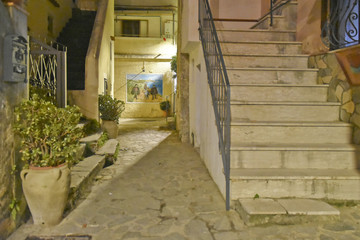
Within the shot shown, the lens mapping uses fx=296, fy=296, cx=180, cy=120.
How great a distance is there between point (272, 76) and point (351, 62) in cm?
129

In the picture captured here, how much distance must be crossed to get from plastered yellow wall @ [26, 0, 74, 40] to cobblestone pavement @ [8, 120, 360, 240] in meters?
5.92

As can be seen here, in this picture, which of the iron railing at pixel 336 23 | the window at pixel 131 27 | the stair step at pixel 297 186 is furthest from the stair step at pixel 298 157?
the window at pixel 131 27

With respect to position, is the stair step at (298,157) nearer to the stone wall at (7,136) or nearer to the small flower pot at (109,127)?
the stone wall at (7,136)

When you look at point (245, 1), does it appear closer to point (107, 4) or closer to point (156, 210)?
point (107, 4)

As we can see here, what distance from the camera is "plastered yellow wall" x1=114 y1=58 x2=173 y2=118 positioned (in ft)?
56.4

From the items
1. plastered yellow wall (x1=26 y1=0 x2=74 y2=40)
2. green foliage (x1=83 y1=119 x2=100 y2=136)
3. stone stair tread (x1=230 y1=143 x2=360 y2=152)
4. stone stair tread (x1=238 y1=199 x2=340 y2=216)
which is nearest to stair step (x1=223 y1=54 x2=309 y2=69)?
stone stair tread (x1=230 y1=143 x2=360 y2=152)

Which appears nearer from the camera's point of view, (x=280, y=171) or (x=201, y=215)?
(x=201, y=215)

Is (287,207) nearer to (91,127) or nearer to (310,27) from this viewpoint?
(310,27)

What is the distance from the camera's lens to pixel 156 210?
11.6 feet

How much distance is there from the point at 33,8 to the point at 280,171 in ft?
28.6

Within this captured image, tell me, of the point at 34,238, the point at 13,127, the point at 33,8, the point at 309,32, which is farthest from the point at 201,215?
the point at 33,8

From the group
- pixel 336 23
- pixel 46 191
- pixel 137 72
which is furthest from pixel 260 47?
pixel 137 72

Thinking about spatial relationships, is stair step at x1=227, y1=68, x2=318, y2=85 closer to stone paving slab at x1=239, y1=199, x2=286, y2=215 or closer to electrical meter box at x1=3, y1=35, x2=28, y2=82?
stone paving slab at x1=239, y1=199, x2=286, y2=215

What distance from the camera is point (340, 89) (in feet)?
14.5
